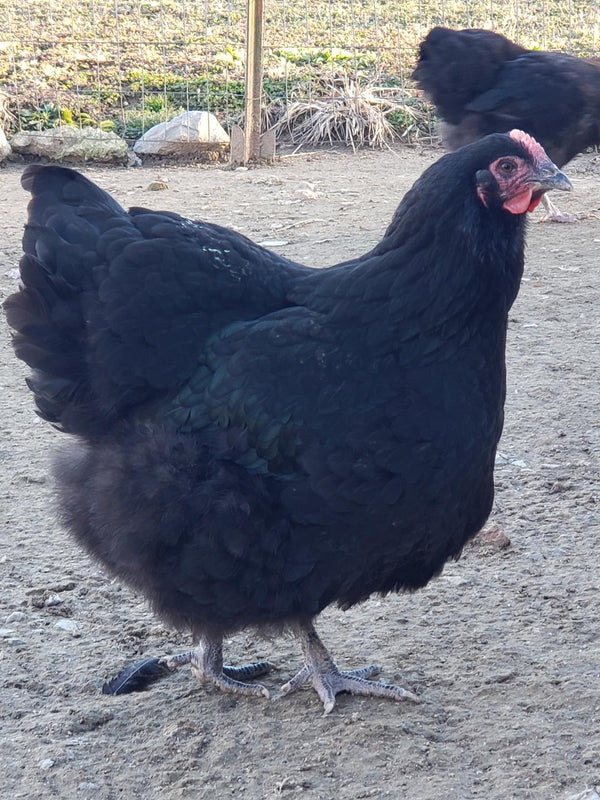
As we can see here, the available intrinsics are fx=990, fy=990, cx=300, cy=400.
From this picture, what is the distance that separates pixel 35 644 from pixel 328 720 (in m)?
1.08

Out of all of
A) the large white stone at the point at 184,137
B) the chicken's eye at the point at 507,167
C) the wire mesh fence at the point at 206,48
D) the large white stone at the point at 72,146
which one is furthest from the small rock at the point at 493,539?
the wire mesh fence at the point at 206,48

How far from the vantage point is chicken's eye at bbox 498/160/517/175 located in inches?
113

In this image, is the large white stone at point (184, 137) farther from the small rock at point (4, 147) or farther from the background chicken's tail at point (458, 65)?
the background chicken's tail at point (458, 65)

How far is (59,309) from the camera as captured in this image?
127 inches

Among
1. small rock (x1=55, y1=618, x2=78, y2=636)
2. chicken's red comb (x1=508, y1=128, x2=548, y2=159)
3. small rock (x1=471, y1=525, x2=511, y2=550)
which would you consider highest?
chicken's red comb (x1=508, y1=128, x2=548, y2=159)

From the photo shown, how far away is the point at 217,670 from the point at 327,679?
375mm

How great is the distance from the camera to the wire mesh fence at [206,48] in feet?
37.6

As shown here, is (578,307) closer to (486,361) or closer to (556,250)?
(556,250)

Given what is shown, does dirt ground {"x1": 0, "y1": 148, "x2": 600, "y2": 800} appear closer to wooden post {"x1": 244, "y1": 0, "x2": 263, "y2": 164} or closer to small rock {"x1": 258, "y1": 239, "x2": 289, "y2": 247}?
small rock {"x1": 258, "y1": 239, "x2": 289, "y2": 247}

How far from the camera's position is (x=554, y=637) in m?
3.46

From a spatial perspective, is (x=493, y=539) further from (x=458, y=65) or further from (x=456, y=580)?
(x=458, y=65)

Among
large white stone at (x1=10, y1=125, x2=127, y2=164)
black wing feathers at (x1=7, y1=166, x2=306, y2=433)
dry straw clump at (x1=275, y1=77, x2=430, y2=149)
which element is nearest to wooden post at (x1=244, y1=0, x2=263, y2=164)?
dry straw clump at (x1=275, y1=77, x2=430, y2=149)

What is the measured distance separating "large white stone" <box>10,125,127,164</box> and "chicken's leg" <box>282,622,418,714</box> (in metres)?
8.16

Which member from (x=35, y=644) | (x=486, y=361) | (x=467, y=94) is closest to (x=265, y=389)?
(x=486, y=361)
